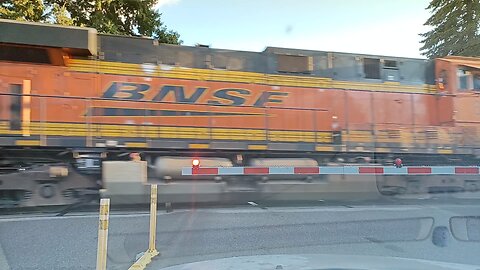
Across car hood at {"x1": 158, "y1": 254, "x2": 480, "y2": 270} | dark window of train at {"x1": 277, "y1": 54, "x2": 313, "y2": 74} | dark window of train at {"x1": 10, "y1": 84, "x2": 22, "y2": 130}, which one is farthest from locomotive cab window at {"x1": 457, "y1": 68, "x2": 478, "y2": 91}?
dark window of train at {"x1": 10, "y1": 84, "x2": 22, "y2": 130}

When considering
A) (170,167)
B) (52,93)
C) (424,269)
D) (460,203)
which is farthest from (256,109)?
(424,269)

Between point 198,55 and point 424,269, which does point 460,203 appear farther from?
point 424,269

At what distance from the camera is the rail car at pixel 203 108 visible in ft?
25.7

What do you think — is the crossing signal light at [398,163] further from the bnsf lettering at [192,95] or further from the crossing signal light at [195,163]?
the crossing signal light at [195,163]

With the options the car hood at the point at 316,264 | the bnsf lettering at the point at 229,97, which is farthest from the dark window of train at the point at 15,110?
the car hood at the point at 316,264

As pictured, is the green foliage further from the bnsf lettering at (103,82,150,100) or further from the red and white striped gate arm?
the red and white striped gate arm

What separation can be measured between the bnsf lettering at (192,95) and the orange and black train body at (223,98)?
21mm

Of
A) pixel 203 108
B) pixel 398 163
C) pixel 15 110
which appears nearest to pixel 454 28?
pixel 398 163

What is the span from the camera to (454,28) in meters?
22.1

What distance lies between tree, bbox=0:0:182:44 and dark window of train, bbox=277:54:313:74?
6284 millimetres

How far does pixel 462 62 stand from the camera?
9969 mm

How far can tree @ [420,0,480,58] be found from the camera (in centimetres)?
2098

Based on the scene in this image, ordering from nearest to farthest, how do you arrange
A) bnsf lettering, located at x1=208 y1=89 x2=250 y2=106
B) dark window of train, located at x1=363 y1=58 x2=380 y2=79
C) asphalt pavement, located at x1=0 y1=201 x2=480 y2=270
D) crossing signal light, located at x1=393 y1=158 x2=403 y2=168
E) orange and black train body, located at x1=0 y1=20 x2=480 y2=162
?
asphalt pavement, located at x1=0 y1=201 x2=480 y2=270 < orange and black train body, located at x1=0 y1=20 x2=480 y2=162 < bnsf lettering, located at x1=208 y1=89 x2=250 y2=106 < crossing signal light, located at x1=393 y1=158 x2=403 y2=168 < dark window of train, located at x1=363 y1=58 x2=380 y2=79

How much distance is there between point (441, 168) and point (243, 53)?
4764mm
